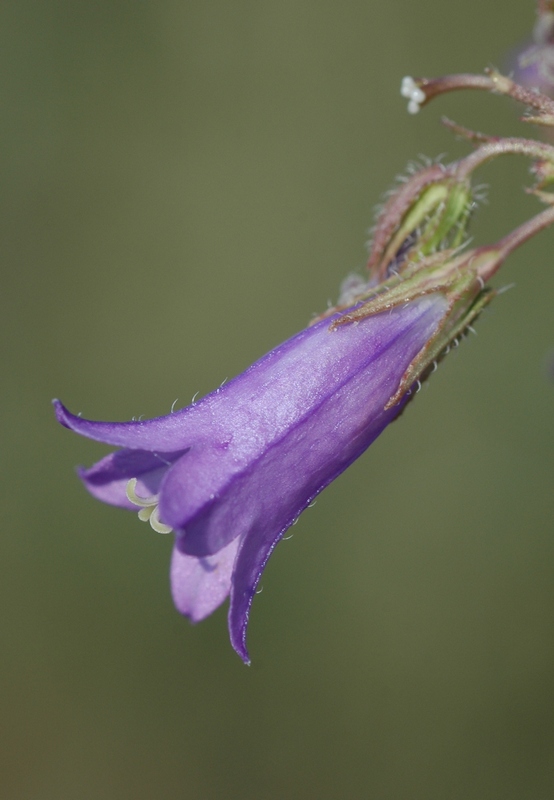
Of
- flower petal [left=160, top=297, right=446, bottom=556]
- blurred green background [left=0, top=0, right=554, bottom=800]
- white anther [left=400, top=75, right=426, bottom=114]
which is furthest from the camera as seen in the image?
blurred green background [left=0, top=0, right=554, bottom=800]

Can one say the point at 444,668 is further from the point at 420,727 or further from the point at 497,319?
the point at 497,319

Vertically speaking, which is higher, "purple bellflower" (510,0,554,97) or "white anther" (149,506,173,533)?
"purple bellflower" (510,0,554,97)

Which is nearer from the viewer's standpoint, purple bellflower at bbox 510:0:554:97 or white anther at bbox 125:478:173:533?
white anther at bbox 125:478:173:533

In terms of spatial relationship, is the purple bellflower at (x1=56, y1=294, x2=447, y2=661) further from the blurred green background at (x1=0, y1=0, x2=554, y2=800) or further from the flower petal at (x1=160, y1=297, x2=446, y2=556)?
the blurred green background at (x1=0, y1=0, x2=554, y2=800)

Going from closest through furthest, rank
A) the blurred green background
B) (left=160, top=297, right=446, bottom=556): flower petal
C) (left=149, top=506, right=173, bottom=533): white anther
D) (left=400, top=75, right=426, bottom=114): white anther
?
(left=160, top=297, right=446, bottom=556): flower petal, (left=149, top=506, right=173, bottom=533): white anther, (left=400, top=75, right=426, bottom=114): white anther, the blurred green background

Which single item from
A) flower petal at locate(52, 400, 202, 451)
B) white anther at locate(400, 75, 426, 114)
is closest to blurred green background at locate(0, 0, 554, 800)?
white anther at locate(400, 75, 426, 114)

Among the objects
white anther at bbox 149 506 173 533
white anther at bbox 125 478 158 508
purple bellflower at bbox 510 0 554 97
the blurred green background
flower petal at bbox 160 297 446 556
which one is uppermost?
the blurred green background

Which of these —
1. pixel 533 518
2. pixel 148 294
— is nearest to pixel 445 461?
pixel 533 518
